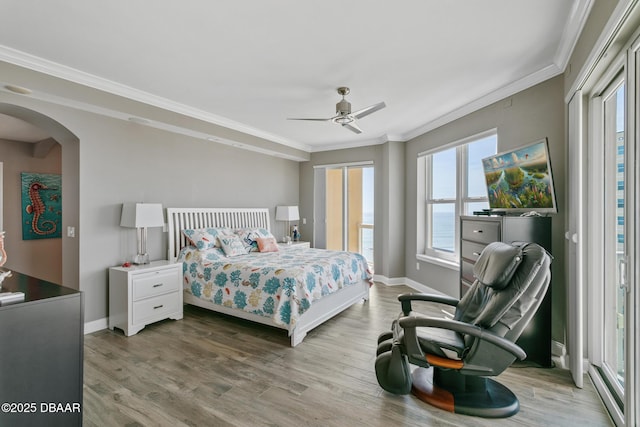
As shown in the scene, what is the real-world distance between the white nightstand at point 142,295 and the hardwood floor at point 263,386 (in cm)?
16

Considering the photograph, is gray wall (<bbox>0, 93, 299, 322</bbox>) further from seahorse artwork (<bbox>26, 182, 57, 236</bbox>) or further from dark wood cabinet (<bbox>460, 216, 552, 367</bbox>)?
dark wood cabinet (<bbox>460, 216, 552, 367</bbox>)

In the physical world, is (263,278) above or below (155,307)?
above

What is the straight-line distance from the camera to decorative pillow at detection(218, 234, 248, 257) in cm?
411

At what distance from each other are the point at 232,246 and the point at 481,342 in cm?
321

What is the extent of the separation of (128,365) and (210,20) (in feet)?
9.45

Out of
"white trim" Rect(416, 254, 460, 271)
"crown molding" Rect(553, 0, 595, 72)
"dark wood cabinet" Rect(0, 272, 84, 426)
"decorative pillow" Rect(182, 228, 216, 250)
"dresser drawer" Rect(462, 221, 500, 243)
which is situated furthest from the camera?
"white trim" Rect(416, 254, 460, 271)

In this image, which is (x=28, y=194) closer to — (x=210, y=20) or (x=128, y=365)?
(x=128, y=365)

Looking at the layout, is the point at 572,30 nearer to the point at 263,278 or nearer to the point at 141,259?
the point at 263,278

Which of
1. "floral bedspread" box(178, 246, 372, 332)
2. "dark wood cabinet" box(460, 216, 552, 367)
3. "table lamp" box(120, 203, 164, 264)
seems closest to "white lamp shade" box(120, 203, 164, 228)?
"table lamp" box(120, 203, 164, 264)

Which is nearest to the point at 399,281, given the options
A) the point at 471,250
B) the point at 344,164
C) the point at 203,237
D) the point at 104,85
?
the point at 344,164

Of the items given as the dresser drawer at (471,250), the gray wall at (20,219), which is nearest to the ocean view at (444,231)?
the dresser drawer at (471,250)

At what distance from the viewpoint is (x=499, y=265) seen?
2.08 m

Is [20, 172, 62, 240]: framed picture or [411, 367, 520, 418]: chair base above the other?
[20, 172, 62, 240]: framed picture

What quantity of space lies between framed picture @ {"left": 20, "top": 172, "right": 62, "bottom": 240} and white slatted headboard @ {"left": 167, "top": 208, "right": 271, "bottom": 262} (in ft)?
8.71
